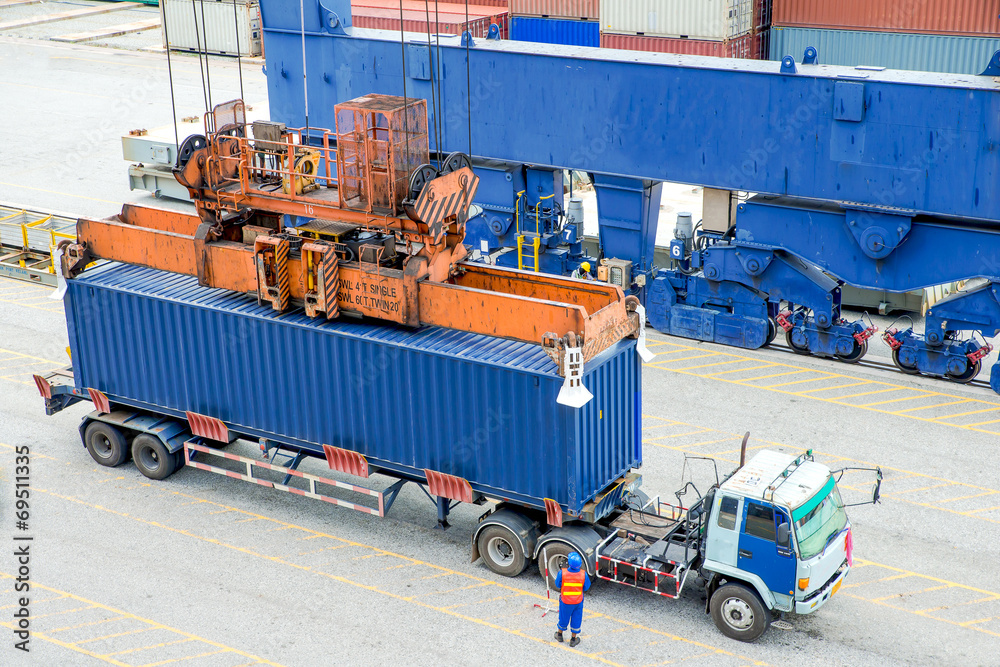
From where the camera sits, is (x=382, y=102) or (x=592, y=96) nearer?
(x=382, y=102)

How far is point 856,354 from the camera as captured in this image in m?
18.9

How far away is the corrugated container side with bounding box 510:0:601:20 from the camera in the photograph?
31469 millimetres

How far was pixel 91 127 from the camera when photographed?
33.3 metres

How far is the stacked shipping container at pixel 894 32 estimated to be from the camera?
27.9 meters

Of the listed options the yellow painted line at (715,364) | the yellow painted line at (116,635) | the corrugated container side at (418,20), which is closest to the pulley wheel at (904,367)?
the yellow painted line at (715,364)

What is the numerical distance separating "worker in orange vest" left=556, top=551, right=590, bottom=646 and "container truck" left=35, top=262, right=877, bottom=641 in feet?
2.42

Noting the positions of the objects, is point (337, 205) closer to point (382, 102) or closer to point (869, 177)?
point (382, 102)

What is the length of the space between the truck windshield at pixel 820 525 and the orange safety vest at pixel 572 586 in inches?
87.5

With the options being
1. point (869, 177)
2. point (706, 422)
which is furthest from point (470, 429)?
point (869, 177)

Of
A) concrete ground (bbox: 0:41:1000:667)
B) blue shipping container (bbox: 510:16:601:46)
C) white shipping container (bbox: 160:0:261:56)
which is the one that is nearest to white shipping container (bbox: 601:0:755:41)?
blue shipping container (bbox: 510:16:601:46)

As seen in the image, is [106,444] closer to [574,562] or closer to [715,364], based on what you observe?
[574,562]

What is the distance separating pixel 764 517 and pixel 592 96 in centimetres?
1040

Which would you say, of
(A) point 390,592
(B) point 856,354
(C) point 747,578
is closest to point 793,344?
(B) point 856,354

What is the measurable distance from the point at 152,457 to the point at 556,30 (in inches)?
819
